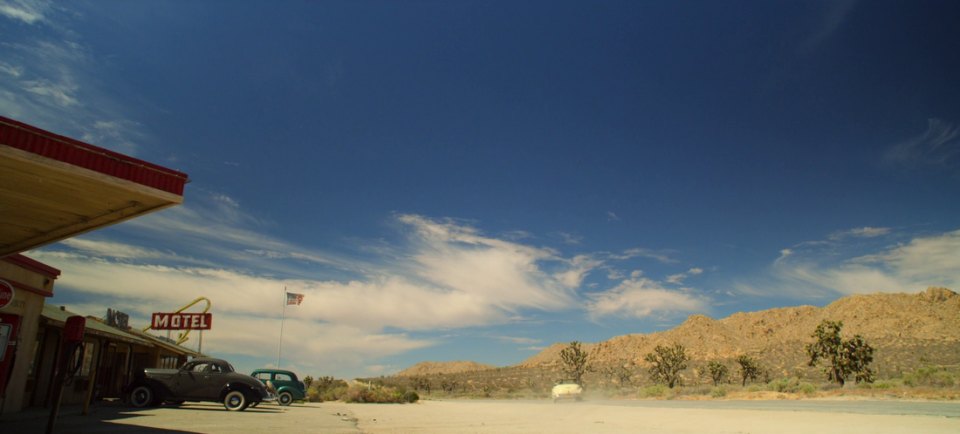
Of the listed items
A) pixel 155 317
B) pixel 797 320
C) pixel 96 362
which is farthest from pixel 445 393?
pixel 797 320

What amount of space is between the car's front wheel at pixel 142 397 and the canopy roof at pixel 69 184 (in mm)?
9388

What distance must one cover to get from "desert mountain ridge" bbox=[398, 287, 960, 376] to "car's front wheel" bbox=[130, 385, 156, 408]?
54806 mm

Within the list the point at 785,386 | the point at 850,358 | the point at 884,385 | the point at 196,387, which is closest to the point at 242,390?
the point at 196,387

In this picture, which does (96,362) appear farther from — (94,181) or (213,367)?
(94,181)

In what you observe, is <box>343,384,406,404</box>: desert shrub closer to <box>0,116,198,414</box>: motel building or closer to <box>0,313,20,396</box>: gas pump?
<box>0,116,198,414</box>: motel building

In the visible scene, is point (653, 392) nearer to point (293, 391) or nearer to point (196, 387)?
point (293, 391)

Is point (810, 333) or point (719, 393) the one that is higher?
point (810, 333)

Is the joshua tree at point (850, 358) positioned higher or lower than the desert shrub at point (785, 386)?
higher

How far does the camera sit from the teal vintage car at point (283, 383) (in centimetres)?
2547

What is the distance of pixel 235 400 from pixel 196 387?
1.44 metres

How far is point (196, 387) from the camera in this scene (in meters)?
18.2

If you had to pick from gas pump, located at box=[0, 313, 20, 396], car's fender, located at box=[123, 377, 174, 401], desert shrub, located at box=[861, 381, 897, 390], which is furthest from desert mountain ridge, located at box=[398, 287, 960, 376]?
gas pump, located at box=[0, 313, 20, 396]

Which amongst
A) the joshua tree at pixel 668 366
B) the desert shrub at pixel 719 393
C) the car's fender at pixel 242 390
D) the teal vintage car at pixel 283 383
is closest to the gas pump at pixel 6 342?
the car's fender at pixel 242 390

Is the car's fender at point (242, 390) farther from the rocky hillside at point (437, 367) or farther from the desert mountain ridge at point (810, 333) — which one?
the rocky hillside at point (437, 367)
